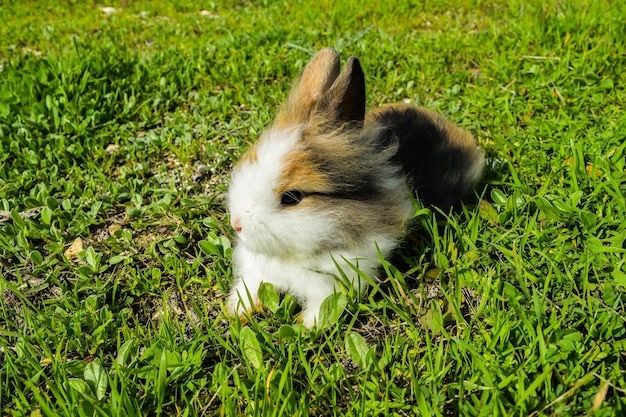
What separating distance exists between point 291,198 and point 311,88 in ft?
2.18

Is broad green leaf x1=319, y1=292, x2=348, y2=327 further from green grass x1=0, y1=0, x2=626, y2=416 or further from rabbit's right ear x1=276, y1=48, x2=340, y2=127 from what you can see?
rabbit's right ear x1=276, y1=48, x2=340, y2=127

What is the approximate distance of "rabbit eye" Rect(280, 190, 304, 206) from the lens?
2.37 metres

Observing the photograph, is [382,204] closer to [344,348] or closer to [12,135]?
[344,348]

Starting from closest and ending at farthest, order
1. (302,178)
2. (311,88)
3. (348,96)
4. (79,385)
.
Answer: (79,385) < (302,178) < (348,96) < (311,88)

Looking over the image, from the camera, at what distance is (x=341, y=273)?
2.51 m

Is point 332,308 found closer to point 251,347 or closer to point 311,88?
point 251,347

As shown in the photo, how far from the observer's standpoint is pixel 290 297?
108 inches

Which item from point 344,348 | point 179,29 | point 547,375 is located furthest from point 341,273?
point 179,29

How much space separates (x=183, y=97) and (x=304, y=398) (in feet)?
11.1

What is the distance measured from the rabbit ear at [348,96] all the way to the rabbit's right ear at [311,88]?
0.27 ft

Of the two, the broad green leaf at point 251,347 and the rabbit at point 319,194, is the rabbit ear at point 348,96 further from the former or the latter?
the broad green leaf at point 251,347

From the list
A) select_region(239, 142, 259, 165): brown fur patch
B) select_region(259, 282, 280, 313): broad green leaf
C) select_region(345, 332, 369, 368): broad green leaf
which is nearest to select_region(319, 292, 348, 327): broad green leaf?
Result: select_region(345, 332, 369, 368): broad green leaf

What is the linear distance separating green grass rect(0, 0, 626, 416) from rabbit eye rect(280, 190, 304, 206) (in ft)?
1.76

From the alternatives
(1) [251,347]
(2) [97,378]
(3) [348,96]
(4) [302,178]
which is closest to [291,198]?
(4) [302,178]
